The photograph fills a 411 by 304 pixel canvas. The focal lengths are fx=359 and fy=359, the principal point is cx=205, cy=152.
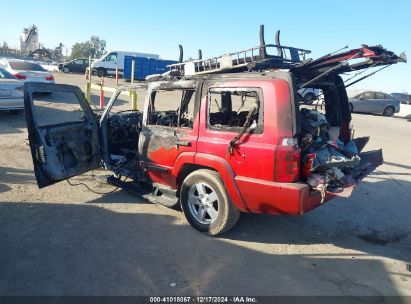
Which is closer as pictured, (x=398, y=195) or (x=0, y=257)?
(x=0, y=257)

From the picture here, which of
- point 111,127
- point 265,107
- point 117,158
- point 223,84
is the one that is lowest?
point 117,158

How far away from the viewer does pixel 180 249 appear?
13.4 ft

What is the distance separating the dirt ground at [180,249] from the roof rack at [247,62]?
2.02 m

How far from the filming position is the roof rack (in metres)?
4.43

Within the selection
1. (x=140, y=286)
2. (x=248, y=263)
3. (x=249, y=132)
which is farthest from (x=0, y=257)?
(x=249, y=132)

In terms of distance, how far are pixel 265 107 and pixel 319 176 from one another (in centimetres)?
94

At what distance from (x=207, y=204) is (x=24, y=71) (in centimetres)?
1149

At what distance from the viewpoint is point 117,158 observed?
6102 millimetres

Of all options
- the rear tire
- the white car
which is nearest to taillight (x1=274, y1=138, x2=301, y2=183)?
the white car

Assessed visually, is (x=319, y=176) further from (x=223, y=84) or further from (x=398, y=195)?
(x=398, y=195)

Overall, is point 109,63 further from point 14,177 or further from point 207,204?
point 207,204

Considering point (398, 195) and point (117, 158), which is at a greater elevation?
point (117, 158)

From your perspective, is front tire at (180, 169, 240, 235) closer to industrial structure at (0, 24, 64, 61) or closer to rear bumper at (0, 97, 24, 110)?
rear bumper at (0, 97, 24, 110)

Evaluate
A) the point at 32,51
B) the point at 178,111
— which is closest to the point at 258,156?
the point at 178,111
